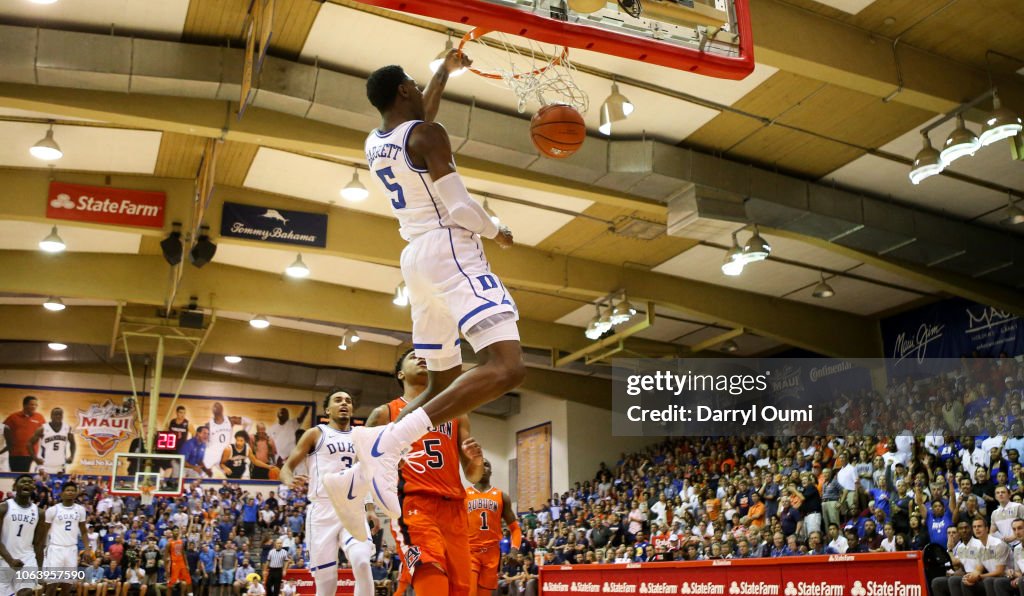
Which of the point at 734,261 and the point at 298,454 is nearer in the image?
the point at 298,454

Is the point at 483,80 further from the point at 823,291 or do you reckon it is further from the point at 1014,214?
the point at 823,291

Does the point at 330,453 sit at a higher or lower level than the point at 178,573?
higher

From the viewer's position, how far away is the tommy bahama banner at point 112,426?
2781 cm

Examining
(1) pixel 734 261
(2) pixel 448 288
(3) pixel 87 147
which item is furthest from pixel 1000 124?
(3) pixel 87 147

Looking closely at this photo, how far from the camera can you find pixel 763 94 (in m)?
12.4

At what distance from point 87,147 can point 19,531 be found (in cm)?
760

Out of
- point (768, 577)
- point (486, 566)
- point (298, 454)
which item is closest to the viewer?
point (486, 566)

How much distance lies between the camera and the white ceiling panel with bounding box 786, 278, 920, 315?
19578 millimetres

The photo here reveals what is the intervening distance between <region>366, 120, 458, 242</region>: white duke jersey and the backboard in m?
0.92

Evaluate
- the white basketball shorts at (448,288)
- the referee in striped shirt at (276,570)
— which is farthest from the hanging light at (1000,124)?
the referee in striped shirt at (276,570)

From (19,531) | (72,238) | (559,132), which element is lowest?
(19,531)

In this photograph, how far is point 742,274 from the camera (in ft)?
62.4

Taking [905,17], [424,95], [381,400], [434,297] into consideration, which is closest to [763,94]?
[905,17]

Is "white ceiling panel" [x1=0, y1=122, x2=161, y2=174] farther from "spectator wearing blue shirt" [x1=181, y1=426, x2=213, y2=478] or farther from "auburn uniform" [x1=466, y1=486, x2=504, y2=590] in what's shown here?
"spectator wearing blue shirt" [x1=181, y1=426, x2=213, y2=478]
